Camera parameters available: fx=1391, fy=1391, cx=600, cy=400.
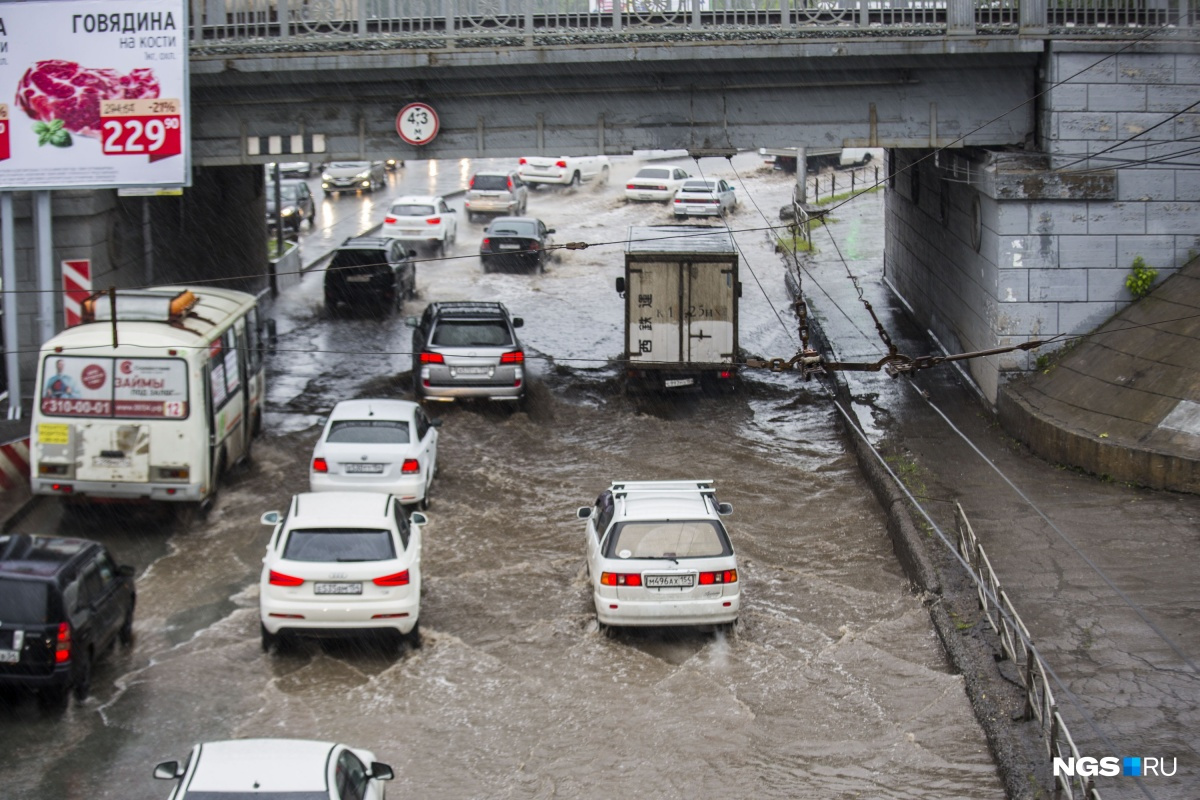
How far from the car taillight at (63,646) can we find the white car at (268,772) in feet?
11.6

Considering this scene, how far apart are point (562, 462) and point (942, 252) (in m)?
8.98

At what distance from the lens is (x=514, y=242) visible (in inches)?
1465

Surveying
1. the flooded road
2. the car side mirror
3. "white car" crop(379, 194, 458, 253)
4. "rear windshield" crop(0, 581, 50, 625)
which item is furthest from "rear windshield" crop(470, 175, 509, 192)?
the car side mirror

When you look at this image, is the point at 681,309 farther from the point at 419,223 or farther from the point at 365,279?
the point at 419,223

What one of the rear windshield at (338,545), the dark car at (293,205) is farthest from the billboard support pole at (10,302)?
the dark car at (293,205)

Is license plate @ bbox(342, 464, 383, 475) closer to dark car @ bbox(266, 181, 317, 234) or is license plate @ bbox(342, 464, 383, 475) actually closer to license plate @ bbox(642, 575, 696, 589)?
license plate @ bbox(642, 575, 696, 589)

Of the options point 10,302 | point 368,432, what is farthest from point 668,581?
point 10,302

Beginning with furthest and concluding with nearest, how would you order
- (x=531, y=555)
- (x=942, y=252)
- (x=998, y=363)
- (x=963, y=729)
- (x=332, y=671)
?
1. (x=942, y=252)
2. (x=998, y=363)
3. (x=531, y=555)
4. (x=332, y=671)
5. (x=963, y=729)

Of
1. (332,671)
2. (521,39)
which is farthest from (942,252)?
(332,671)

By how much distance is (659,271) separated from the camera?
23.6 metres

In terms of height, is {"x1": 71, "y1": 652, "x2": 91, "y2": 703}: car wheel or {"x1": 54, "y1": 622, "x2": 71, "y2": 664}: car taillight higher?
{"x1": 54, "y1": 622, "x2": 71, "y2": 664}: car taillight

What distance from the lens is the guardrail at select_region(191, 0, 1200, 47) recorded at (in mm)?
20984

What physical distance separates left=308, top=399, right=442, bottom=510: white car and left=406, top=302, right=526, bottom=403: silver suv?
4220mm

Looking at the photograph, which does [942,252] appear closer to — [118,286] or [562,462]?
[562,462]
